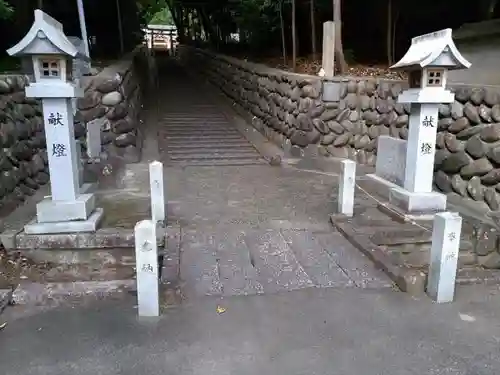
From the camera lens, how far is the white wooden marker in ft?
18.8

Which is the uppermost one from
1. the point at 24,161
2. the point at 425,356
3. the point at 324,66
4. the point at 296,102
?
the point at 324,66

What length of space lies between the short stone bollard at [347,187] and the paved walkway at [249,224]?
1.11 ft

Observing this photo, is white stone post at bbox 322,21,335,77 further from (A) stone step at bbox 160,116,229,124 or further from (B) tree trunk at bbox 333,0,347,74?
(A) stone step at bbox 160,116,229,124

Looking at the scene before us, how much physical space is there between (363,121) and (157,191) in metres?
5.45

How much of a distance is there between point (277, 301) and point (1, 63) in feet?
26.6

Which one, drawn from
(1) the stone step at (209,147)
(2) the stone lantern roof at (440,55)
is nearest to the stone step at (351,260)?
(2) the stone lantern roof at (440,55)

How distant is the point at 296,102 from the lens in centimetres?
1052

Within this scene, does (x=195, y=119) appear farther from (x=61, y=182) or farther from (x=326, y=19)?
(x=61, y=182)

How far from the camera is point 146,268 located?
3.80 meters

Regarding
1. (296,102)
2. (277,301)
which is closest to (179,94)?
(296,102)

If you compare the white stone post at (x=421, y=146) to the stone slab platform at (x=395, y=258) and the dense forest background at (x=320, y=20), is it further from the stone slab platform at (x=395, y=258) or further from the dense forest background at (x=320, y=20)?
the dense forest background at (x=320, y=20)

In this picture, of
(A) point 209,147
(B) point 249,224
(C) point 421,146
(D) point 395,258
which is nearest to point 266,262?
(B) point 249,224

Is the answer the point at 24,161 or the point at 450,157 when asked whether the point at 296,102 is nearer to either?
the point at 450,157

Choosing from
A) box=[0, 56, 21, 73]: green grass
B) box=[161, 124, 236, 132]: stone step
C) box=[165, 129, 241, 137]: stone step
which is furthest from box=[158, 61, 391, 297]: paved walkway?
box=[0, 56, 21, 73]: green grass
